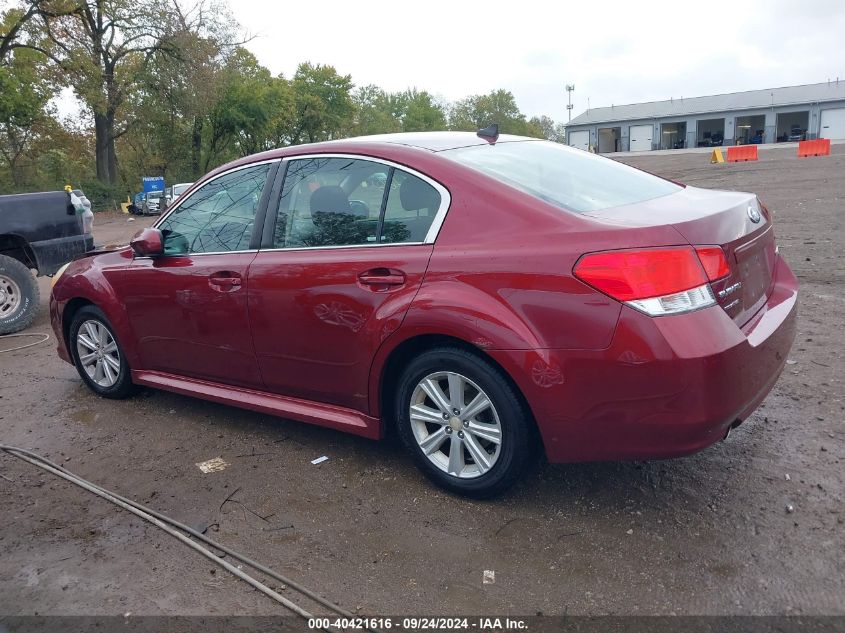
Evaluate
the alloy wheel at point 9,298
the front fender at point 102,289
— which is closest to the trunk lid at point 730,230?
the front fender at point 102,289

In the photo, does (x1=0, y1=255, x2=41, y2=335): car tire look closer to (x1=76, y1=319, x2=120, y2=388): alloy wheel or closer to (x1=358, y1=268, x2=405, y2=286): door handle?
(x1=76, y1=319, x2=120, y2=388): alloy wheel

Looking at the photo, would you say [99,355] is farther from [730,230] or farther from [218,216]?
[730,230]

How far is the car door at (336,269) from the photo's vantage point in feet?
11.2

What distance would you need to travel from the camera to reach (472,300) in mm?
3113

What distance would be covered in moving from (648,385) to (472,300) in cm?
81

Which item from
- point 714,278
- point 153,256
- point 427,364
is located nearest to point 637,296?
point 714,278

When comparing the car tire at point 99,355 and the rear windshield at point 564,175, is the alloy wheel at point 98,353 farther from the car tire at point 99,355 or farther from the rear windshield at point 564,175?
the rear windshield at point 564,175

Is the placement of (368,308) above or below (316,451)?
above

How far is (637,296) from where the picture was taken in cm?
276

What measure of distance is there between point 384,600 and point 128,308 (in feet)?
9.49

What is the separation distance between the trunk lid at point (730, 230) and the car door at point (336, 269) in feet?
3.05

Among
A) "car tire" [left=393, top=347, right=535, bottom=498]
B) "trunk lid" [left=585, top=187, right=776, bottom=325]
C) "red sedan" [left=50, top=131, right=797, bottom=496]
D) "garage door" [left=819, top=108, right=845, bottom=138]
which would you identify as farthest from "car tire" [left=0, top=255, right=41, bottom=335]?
"garage door" [left=819, top=108, right=845, bottom=138]

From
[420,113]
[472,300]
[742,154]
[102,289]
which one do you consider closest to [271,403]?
[472,300]

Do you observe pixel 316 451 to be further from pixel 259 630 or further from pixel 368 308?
pixel 259 630
